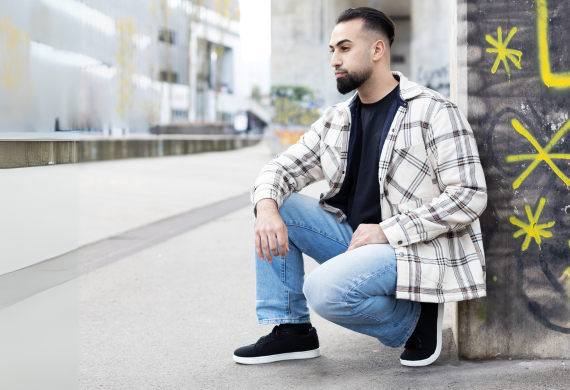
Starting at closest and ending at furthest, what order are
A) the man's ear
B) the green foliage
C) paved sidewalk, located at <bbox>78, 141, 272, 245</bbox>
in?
the man's ear → paved sidewalk, located at <bbox>78, 141, 272, 245</bbox> → the green foliage

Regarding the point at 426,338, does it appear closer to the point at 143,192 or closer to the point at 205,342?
the point at 205,342

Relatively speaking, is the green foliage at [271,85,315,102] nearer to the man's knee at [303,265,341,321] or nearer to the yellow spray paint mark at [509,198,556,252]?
the yellow spray paint mark at [509,198,556,252]

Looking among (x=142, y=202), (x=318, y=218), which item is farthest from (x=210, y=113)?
(x=318, y=218)

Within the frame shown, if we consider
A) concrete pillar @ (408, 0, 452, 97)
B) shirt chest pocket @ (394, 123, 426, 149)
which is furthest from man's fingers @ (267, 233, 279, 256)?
concrete pillar @ (408, 0, 452, 97)

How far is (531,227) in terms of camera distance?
251 centimetres

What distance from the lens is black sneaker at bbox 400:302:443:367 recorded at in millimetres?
2486

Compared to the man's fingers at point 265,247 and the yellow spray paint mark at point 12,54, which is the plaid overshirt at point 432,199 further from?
the yellow spray paint mark at point 12,54

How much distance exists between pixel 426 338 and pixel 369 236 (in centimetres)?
51

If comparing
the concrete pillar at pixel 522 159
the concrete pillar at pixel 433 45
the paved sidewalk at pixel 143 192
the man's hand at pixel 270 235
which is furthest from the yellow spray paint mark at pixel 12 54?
the concrete pillar at pixel 433 45

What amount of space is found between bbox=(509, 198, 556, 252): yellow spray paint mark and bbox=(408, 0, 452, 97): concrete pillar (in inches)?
754

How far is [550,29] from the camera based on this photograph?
245 cm

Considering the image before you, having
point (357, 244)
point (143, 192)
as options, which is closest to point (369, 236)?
point (357, 244)

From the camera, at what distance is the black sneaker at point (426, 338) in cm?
249

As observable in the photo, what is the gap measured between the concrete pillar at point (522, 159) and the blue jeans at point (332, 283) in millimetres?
401
